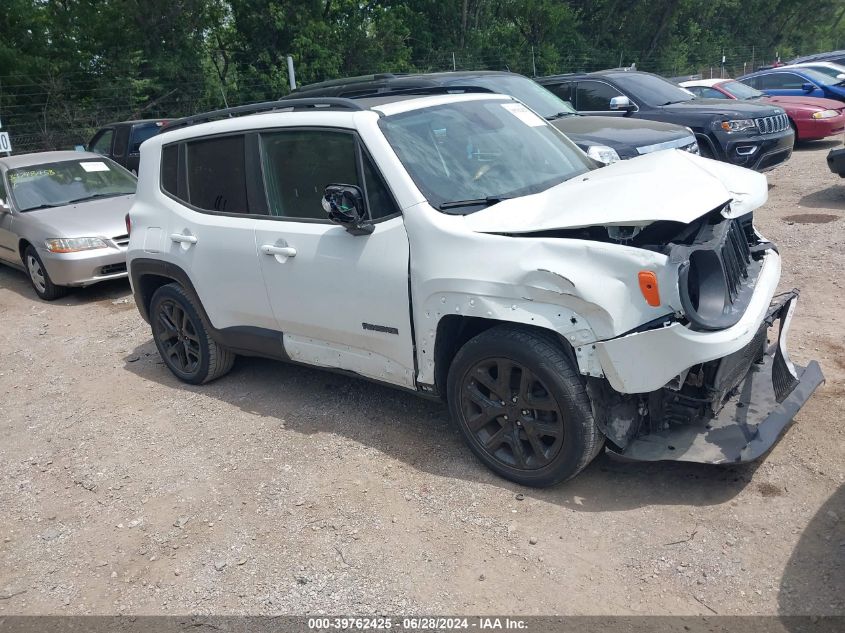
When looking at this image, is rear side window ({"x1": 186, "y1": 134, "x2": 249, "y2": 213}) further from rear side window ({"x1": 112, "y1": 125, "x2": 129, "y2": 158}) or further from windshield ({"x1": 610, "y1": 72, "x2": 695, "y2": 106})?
rear side window ({"x1": 112, "y1": 125, "x2": 129, "y2": 158})

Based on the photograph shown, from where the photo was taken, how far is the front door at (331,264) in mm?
4000

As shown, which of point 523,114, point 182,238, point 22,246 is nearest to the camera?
point 523,114

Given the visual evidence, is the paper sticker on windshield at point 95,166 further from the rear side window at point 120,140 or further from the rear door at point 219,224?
the rear door at point 219,224

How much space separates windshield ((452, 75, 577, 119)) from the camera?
8609mm

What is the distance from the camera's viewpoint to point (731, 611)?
289 cm

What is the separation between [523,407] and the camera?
3.64 m

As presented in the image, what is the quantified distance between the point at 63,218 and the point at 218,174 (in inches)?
183

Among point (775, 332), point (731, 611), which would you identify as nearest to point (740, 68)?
point (775, 332)

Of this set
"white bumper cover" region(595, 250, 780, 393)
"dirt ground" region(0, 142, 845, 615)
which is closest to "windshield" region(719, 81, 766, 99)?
"dirt ground" region(0, 142, 845, 615)

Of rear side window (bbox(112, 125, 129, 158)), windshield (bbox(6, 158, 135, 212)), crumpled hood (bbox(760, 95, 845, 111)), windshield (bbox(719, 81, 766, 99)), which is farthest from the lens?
crumpled hood (bbox(760, 95, 845, 111))

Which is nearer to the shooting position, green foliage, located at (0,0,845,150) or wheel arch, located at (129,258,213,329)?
wheel arch, located at (129,258,213,329)

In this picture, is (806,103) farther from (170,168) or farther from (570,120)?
(170,168)

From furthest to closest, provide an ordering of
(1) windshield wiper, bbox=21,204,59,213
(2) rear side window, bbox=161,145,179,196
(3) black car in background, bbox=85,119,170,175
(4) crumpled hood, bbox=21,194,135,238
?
(3) black car in background, bbox=85,119,170,175 < (1) windshield wiper, bbox=21,204,59,213 < (4) crumpled hood, bbox=21,194,135,238 < (2) rear side window, bbox=161,145,179,196

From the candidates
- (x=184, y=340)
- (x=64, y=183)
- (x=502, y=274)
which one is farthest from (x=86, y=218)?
(x=502, y=274)
